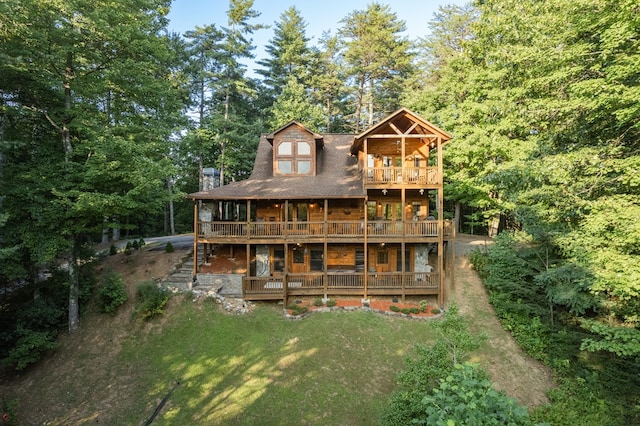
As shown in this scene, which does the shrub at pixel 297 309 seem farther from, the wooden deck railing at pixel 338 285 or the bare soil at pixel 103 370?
the bare soil at pixel 103 370

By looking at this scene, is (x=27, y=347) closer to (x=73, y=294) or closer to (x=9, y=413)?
(x=73, y=294)

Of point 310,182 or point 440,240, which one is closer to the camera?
point 440,240

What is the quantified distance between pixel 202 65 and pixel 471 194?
27.6m

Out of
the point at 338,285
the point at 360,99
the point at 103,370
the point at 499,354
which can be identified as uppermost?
the point at 360,99

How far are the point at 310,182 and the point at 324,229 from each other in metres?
3.72

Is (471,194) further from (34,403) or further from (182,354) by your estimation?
(34,403)

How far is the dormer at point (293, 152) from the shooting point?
64.0 feet

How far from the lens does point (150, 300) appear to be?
14008 mm

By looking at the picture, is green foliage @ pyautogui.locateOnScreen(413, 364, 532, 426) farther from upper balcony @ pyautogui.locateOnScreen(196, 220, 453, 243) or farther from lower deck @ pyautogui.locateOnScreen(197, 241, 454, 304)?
upper balcony @ pyautogui.locateOnScreen(196, 220, 453, 243)

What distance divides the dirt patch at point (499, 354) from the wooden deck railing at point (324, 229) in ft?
10.9

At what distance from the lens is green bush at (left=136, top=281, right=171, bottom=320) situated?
14.0 metres

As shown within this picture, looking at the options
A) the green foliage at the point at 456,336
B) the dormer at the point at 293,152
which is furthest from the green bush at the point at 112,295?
the green foliage at the point at 456,336

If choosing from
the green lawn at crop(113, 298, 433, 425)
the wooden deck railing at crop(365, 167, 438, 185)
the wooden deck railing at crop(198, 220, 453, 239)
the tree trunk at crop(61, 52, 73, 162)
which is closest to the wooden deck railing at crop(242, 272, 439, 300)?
the green lawn at crop(113, 298, 433, 425)

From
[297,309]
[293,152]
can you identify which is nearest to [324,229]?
[297,309]
